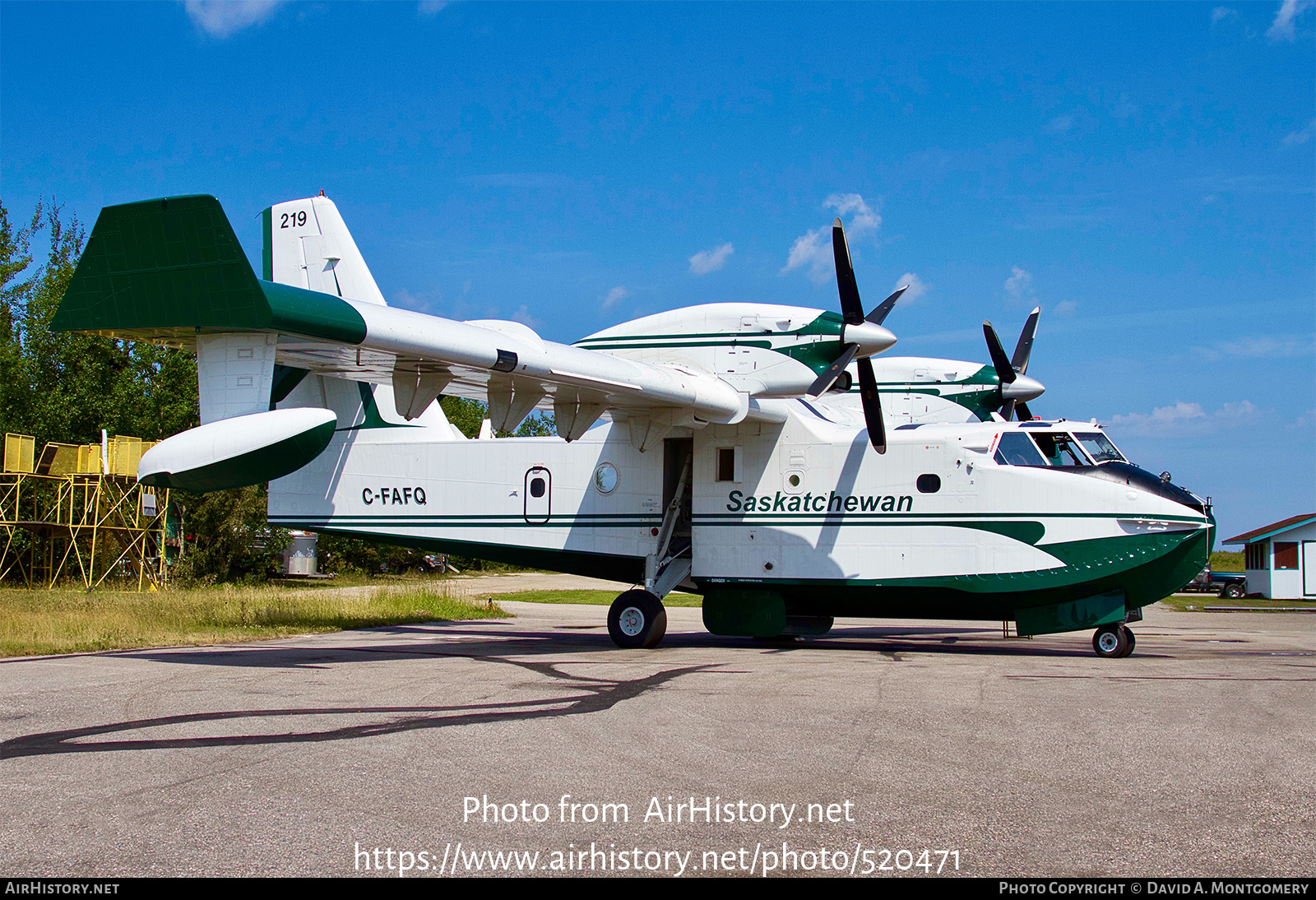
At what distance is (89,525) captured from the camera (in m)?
30.8

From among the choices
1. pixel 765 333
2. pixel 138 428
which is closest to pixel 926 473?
pixel 765 333

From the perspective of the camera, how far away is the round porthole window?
16844 millimetres

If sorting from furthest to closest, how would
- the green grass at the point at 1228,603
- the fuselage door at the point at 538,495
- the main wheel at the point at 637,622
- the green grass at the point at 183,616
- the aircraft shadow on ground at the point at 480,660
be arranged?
the green grass at the point at 1228,603
the fuselage door at the point at 538,495
the main wheel at the point at 637,622
the green grass at the point at 183,616
the aircraft shadow on ground at the point at 480,660

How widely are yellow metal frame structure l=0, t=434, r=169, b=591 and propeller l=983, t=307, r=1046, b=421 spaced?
22.3 m

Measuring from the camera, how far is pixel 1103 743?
7191mm

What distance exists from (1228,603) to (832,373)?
108 ft

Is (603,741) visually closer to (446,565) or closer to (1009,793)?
(1009,793)

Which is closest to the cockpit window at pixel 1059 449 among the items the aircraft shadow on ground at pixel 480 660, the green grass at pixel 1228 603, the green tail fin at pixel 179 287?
the aircraft shadow on ground at pixel 480 660

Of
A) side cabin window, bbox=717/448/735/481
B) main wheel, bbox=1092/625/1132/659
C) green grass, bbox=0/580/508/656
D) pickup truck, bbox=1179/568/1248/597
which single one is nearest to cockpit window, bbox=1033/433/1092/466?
main wheel, bbox=1092/625/1132/659

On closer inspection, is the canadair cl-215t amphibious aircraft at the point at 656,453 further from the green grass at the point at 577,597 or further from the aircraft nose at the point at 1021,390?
the green grass at the point at 577,597

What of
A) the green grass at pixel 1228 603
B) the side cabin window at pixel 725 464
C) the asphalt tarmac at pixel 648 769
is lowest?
the green grass at pixel 1228 603

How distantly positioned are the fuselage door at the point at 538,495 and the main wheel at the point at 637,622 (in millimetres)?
2197

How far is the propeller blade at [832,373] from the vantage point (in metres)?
14.4

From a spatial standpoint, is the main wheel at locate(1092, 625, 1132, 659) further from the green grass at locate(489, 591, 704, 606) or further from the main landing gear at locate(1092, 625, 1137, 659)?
the green grass at locate(489, 591, 704, 606)
